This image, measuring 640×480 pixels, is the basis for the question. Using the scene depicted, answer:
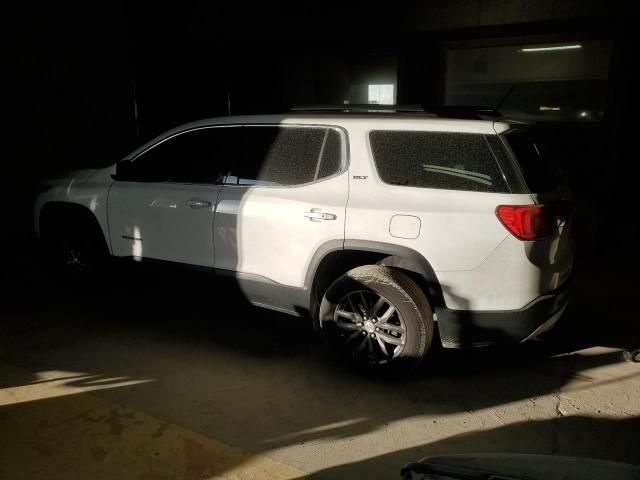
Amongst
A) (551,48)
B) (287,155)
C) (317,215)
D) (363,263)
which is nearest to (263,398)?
(363,263)

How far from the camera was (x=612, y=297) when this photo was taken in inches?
206

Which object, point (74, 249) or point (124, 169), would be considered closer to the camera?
point (124, 169)

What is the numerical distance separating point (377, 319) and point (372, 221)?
0.68 meters

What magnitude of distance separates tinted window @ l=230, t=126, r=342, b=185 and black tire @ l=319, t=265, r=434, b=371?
78 cm

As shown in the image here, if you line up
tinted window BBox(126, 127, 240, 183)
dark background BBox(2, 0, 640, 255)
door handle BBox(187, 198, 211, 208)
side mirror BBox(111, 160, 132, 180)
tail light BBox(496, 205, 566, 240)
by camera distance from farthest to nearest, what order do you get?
dark background BBox(2, 0, 640, 255)
side mirror BBox(111, 160, 132, 180)
tinted window BBox(126, 127, 240, 183)
door handle BBox(187, 198, 211, 208)
tail light BBox(496, 205, 566, 240)

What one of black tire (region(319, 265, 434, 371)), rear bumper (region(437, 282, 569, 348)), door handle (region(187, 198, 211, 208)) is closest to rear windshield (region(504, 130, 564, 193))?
rear bumper (region(437, 282, 569, 348))

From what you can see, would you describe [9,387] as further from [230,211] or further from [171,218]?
[230,211]

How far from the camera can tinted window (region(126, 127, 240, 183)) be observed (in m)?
4.24

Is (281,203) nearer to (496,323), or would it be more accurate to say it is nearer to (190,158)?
(190,158)

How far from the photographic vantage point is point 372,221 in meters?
3.49

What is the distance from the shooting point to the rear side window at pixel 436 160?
3.28 m

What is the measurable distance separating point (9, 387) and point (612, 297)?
5280mm

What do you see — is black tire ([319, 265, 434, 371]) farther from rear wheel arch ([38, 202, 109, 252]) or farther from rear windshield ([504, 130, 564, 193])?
rear wheel arch ([38, 202, 109, 252])

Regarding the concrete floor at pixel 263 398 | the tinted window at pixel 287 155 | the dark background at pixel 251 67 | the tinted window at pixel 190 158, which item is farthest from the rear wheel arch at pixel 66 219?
the dark background at pixel 251 67
